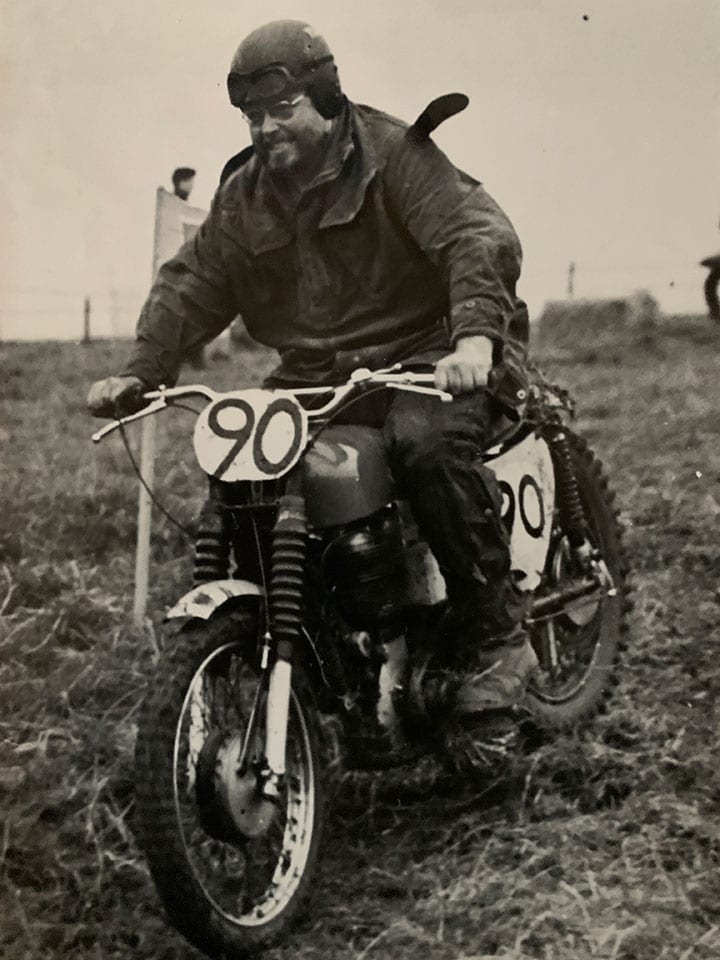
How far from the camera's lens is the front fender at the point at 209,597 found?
171 cm

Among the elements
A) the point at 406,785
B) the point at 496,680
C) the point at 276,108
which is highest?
the point at 276,108

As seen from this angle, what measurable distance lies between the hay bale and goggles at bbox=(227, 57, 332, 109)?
1084 millimetres

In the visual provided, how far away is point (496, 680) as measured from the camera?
2051 mm

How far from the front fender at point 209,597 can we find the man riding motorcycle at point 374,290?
35cm

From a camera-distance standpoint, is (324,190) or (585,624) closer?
(324,190)

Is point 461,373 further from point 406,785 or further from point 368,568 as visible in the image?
point 406,785

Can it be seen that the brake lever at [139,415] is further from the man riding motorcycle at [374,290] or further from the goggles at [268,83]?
the goggles at [268,83]

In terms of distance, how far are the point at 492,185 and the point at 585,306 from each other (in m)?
1.09

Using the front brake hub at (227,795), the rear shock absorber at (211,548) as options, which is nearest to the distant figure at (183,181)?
the rear shock absorber at (211,548)

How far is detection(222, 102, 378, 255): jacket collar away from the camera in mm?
2092

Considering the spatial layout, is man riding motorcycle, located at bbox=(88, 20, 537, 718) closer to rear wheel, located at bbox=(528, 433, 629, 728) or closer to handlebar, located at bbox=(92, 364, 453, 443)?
handlebar, located at bbox=(92, 364, 453, 443)

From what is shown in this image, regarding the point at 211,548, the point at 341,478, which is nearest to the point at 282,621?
the point at 211,548

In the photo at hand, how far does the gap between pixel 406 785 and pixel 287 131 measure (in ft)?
4.05

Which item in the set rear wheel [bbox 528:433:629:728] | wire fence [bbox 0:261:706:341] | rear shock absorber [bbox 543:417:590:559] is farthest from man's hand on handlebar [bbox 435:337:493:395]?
rear wheel [bbox 528:433:629:728]
